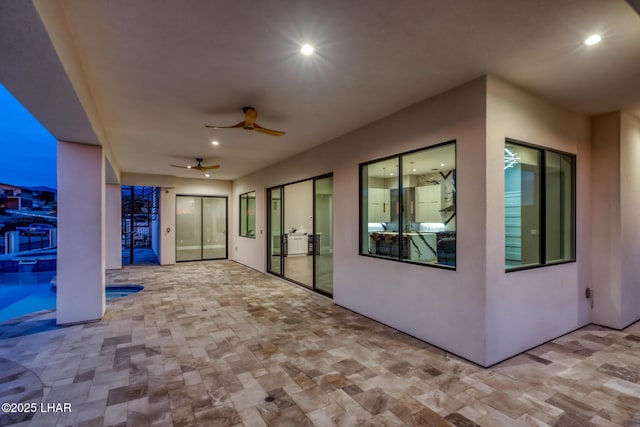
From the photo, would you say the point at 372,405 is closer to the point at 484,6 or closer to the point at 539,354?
the point at 539,354

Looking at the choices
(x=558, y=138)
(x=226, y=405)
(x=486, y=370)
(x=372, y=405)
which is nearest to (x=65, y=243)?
(x=226, y=405)

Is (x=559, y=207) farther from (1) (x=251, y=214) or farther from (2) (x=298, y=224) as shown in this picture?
(2) (x=298, y=224)

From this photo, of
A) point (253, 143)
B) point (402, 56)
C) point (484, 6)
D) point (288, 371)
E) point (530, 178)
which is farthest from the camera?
point (253, 143)

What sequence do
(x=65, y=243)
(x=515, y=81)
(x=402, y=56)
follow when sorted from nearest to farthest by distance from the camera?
(x=402, y=56) < (x=515, y=81) < (x=65, y=243)

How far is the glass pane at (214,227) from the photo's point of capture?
37.0ft

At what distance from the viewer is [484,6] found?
6.81ft

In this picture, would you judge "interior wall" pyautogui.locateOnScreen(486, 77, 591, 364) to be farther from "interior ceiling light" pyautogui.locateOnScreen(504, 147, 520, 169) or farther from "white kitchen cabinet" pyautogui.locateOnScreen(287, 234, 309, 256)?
"white kitchen cabinet" pyautogui.locateOnScreen(287, 234, 309, 256)

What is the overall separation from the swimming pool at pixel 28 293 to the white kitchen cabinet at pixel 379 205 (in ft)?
17.7

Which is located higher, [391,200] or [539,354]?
[391,200]

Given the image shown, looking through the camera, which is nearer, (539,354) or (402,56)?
(402,56)

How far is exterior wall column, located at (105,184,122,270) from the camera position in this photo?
8984 millimetres

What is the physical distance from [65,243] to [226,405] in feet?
11.7

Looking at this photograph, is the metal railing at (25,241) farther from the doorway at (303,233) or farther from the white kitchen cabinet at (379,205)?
the white kitchen cabinet at (379,205)

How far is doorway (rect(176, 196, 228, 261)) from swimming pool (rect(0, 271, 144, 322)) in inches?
152
